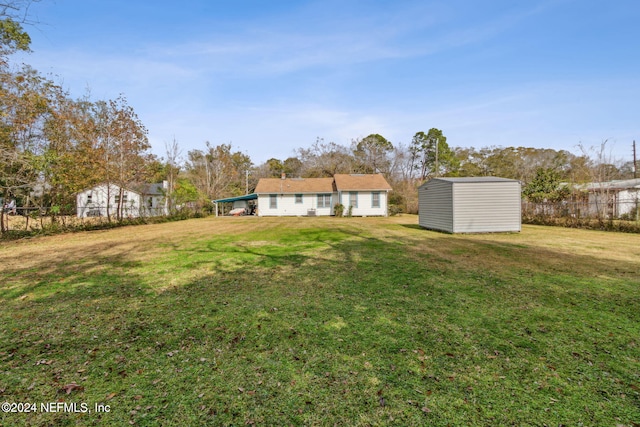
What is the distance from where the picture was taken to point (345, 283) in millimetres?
5621

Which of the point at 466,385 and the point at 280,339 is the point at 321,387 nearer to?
the point at 280,339

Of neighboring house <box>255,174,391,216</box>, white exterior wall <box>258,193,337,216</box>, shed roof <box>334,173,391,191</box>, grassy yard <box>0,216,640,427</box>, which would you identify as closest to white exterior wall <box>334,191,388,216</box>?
neighboring house <box>255,174,391,216</box>

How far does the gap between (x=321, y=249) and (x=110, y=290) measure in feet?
18.9

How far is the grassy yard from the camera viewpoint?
2285mm

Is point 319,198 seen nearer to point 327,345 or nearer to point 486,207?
point 486,207

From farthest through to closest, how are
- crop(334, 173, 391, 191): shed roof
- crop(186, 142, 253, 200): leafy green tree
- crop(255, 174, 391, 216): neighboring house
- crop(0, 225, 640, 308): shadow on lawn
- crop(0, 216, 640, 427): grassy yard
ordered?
1. crop(186, 142, 253, 200): leafy green tree
2. crop(255, 174, 391, 216): neighboring house
3. crop(334, 173, 391, 191): shed roof
4. crop(0, 225, 640, 308): shadow on lawn
5. crop(0, 216, 640, 427): grassy yard

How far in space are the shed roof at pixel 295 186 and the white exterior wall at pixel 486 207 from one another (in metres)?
16.6

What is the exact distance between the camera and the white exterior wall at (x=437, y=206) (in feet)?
43.7

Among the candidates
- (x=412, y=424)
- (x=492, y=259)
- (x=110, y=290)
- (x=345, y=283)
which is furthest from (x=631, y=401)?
(x=110, y=290)

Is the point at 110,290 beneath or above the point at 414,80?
beneath

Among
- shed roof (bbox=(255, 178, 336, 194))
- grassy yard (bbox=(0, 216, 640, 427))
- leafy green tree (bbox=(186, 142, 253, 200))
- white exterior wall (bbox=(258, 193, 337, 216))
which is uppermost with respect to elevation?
leafy green tree (bbox=(186, 142, 253, 200))

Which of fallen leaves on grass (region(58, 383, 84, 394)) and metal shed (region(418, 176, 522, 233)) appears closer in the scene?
fallen leaves on grass (region(58, 383, 84, 394))

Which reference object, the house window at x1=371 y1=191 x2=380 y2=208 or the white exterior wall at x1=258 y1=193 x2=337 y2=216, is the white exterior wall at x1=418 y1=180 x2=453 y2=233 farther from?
the white exterior wall at x1=258 y1=193 x2=337 y2=216

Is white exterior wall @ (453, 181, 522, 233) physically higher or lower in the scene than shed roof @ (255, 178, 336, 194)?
lower
